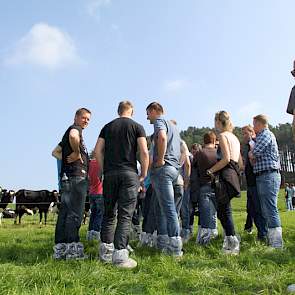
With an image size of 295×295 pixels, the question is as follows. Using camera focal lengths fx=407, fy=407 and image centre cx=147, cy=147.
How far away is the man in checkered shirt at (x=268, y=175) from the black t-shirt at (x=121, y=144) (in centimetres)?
196

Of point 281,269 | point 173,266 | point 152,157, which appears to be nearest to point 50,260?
point 173,266

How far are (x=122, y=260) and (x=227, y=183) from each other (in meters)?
1.95

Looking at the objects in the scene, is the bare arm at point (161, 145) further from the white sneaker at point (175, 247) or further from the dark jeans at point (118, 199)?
the white sneaker at point (175, 247)

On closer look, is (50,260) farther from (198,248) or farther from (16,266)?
(198,248)

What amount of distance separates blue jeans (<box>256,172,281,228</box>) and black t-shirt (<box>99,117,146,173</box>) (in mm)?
2041

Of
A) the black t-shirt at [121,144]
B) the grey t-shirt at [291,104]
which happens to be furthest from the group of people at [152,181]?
the grey t-shirt at [291,104]

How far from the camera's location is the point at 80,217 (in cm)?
550

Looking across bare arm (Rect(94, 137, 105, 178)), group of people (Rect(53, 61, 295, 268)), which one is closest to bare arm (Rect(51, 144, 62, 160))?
group of people (Rect(53, 61, 295, 268))

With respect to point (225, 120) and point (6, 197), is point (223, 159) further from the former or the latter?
point (6, 197)

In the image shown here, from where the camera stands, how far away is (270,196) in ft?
19.6

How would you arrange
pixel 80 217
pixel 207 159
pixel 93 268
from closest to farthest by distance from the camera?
pixel 93 268 < pixel 80 217 < pixel 207 159

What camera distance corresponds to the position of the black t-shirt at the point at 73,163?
5.59 metres

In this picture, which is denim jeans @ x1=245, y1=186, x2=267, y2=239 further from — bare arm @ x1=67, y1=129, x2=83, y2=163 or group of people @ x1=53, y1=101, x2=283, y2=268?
bare arm @ x1=67, y1=129, x2=83, y2=163

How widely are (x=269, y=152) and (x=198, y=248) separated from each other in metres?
1.80
